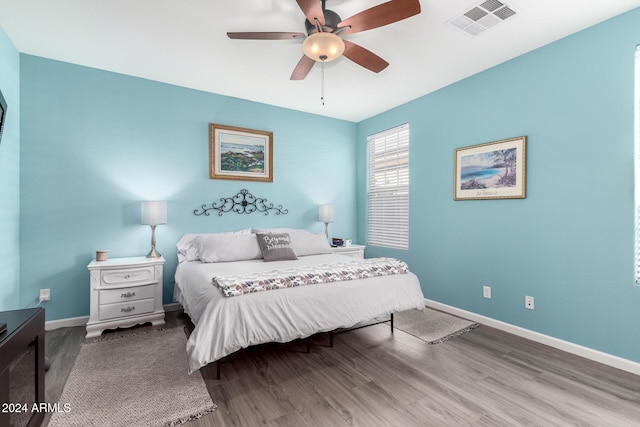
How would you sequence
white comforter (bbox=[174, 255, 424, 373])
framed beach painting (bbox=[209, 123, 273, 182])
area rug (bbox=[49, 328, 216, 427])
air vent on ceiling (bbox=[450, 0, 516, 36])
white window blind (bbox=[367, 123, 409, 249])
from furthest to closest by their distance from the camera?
white window blind (bbox=[367, 123, 409, 249]), framed beach painting (bbox=[209, 123, 273, 182]), air vent on ceiling (bbox=[450, 0, 516, 36]), white comforter (bbox=[174, 255, 424, 373]), area rug (bbox=[49, 328, 216, 427])

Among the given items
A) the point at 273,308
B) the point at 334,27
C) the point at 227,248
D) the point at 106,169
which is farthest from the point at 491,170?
the point at 106,169

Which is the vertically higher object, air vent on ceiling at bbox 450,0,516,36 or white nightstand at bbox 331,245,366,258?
air vent on ceiling at bbox 450,0,516,36

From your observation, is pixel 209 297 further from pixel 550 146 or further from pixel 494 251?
pixel 550 146

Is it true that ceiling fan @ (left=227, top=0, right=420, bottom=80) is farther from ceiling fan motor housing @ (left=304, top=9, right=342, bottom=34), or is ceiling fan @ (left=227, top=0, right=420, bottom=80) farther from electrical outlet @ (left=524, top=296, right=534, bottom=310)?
electrical outlet @ (left=524, top=296, right=534, bottom=310)

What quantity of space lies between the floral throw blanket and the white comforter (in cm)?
4

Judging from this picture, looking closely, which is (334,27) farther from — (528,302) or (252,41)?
(528,302)

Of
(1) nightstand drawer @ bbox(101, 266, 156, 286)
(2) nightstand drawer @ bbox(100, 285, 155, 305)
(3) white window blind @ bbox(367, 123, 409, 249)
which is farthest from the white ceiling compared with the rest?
(2) nightstand drawer @ bbox(100, 285, 155, 305)

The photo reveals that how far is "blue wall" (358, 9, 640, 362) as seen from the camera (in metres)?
2.41

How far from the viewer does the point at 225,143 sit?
4.10 m

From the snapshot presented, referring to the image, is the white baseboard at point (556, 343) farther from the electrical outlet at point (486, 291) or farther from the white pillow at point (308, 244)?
the white pillow at point (308, 244)

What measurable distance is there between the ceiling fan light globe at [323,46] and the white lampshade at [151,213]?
2.29 metres

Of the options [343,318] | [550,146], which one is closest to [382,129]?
[550,146]

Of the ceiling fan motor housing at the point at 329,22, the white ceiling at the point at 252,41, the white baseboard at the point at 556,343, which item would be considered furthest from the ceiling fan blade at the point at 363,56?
the white baseboard at the point at 556,343

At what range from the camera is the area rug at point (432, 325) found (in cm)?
299
